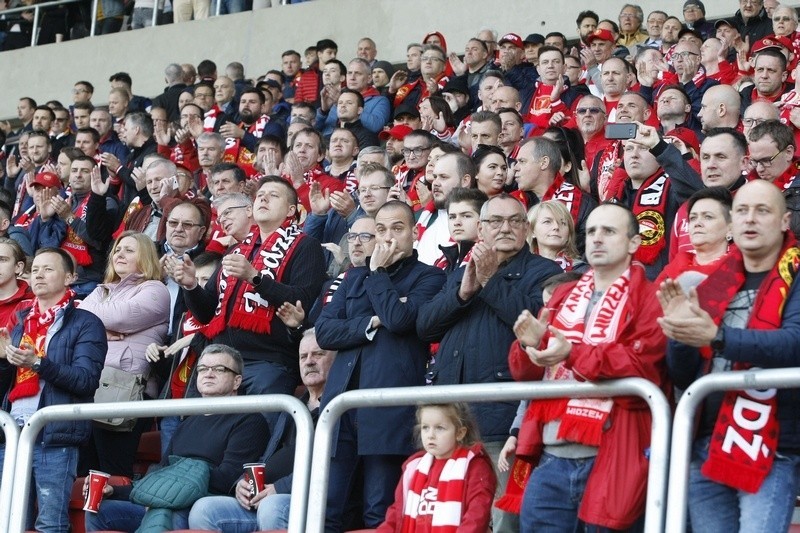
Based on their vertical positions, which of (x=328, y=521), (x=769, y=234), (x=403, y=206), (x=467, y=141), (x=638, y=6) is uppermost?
(x=638, y=6)

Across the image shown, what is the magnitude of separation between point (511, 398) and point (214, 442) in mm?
2409

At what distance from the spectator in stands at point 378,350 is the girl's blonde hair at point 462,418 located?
0.52 meters

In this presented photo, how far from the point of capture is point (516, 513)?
4.98 meters

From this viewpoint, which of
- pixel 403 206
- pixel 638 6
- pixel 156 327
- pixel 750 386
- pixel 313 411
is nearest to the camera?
pixel 750 386

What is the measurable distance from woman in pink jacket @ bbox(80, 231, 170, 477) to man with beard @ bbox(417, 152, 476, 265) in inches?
55.8

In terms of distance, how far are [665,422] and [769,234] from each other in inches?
27.1

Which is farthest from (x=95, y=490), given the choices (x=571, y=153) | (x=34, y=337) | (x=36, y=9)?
(x=36, y=9)

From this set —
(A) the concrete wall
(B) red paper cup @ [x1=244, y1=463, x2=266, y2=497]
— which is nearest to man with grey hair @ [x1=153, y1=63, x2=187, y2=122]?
(A) the concrete wall

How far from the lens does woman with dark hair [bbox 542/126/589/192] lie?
25.7ft

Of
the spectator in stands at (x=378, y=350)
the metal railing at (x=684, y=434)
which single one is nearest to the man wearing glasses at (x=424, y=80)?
the spectator in stands at (x=378, y=350)

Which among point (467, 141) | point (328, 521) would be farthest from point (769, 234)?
point (467, 141)

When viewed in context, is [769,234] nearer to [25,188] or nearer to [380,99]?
[380,99]

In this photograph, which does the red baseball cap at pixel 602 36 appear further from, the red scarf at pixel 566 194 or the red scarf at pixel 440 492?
the red scarf at pixel 440 492

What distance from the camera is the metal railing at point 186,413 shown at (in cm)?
488
